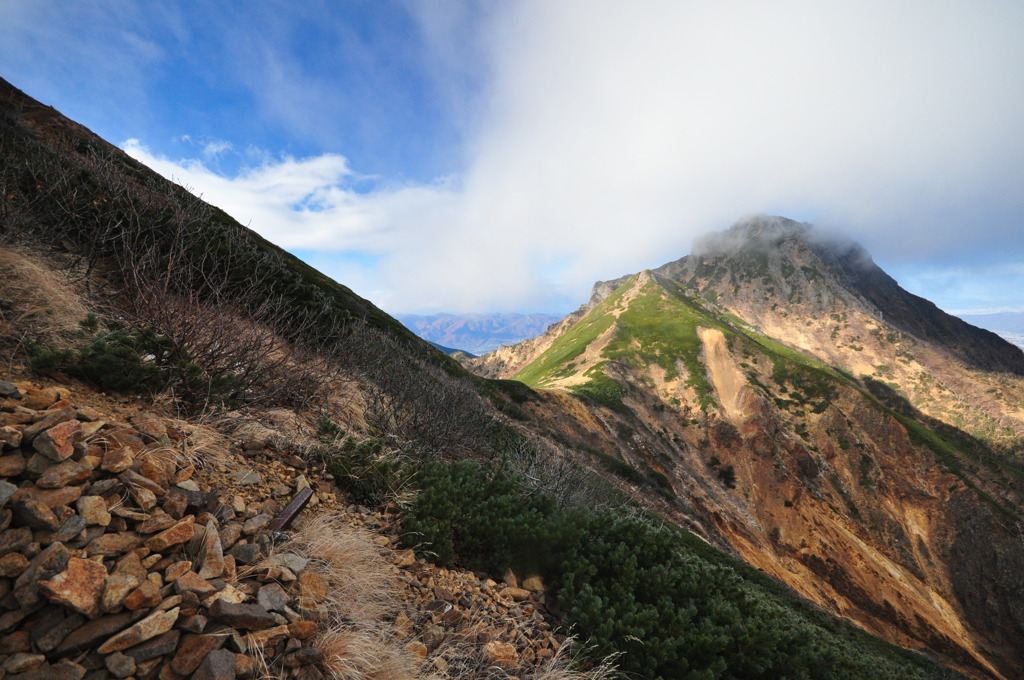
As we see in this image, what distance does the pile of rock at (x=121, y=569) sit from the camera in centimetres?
229

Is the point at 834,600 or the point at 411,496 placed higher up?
the point at 411,496

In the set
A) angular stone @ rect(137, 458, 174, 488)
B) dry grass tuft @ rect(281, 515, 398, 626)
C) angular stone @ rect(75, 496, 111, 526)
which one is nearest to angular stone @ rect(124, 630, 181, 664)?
angular stone @ rect(75, 496, 111, 526)

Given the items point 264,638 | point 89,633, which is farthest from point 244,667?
point 89,633

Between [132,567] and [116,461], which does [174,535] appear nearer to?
[132,567]

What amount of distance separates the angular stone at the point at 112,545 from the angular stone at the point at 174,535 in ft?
0.29

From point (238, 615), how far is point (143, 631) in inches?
19.0

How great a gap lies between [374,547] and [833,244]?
21557cm

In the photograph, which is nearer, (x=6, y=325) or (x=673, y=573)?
(x=6, y=325)

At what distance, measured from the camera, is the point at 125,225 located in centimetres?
1029

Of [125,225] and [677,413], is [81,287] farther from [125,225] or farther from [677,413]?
[677,413]

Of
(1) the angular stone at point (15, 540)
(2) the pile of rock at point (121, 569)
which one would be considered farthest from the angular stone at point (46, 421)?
(1) the angular stone at point (15, 540)

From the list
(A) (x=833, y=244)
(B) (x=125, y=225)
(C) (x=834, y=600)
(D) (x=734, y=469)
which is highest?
(A) (x=833, y=244)

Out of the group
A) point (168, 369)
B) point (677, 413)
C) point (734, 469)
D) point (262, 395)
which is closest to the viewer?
point (168, 369)

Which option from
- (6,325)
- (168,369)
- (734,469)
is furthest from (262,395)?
(734,469)
